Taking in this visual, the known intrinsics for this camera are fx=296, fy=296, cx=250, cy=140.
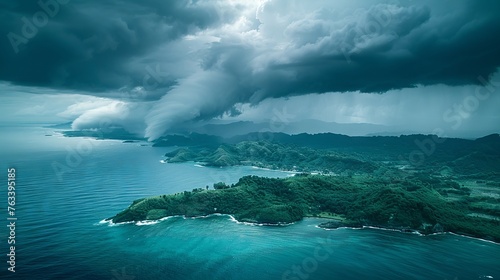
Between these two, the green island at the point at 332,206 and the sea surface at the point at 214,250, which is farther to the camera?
the green island at the point at 332,206

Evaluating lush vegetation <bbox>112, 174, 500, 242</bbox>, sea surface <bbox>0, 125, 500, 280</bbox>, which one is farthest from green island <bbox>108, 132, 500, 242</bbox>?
sea surface <bbox>0, 125, 500, 280</bbox>

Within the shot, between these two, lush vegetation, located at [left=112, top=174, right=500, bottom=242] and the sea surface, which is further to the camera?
lush vegetation, located at [left=112, top=174, right=500, bottom=242]

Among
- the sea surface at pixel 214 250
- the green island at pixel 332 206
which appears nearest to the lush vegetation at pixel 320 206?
the green island at pixel 332 206

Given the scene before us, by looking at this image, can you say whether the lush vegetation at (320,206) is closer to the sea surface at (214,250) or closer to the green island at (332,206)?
the green island at (332,206)

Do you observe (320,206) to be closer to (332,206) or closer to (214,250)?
(332,206)

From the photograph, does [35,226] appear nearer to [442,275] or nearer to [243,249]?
[243,249]

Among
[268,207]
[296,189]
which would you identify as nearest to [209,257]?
[268,207]

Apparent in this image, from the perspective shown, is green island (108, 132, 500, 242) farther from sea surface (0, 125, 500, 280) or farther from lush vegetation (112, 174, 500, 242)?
sea surface (0, 125, 500, 280)

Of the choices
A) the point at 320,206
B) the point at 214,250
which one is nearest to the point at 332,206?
the point at 320,206
